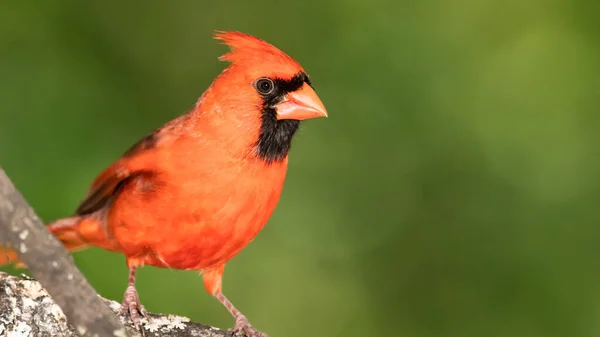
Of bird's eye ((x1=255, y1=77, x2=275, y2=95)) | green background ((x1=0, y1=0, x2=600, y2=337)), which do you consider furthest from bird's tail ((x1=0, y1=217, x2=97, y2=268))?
green background ((x1=0, y1=0, x2=600, y2=337))

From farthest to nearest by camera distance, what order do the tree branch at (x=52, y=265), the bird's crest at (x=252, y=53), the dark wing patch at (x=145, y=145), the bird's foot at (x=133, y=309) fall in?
the dark wing patch at (x=145, y=145), the bird's crest at (x=252, y=53), the bird's foot at (x=133, y=309), the tree branch at (x=52, y=265)

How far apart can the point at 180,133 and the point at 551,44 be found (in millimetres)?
2079

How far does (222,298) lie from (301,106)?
0.63 meters

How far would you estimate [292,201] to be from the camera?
3.95 metres

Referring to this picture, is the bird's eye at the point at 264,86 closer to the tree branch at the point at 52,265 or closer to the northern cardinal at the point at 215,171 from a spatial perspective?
the northern cardinal at the point at 215,171

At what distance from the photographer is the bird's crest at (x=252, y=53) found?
91.1 inches

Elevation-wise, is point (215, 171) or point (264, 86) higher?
point (264, 86)

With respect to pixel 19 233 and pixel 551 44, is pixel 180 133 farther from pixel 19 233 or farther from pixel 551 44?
pixel 551 44

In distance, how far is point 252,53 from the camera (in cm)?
234

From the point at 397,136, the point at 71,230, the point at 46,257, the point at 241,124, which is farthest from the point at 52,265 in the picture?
the point at 397,136

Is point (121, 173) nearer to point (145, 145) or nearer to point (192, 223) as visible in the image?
point (145, 145)

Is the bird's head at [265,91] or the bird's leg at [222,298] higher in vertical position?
the bird's head at [265,91]

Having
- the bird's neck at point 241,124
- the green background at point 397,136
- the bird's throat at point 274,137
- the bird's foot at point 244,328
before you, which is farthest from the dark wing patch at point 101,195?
the green background at point 397,136

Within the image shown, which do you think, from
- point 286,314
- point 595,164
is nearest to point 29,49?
point 286,314
